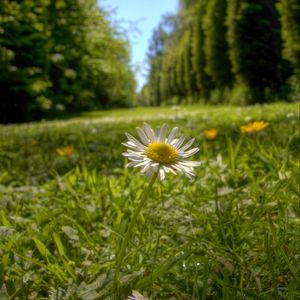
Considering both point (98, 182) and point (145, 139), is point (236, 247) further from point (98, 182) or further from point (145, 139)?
point (98, 182)

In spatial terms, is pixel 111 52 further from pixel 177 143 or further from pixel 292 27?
pixel 177 143

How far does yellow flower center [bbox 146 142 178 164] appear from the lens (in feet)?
3.20

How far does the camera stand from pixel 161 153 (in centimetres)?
98

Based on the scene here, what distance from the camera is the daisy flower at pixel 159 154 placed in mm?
941

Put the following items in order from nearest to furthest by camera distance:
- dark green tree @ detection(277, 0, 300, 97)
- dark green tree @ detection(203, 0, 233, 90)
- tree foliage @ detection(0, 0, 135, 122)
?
dark green tree @ detection(277, 0, 300, 97), tree foliage @ detection(0, 0, 135, 122), dark green tree @ detection(203, 0, 233, 90)

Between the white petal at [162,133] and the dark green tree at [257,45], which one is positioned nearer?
the white petal at [162,133]

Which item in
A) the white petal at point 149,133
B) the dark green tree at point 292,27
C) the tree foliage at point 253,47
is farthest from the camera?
the tree foliage at point 253,47

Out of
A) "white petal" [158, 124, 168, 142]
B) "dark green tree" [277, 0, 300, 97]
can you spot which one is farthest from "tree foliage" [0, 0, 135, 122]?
"white petal" [158, 124, 168, 142]

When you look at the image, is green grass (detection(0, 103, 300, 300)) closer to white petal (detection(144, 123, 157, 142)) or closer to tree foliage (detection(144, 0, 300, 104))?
white petal (detection(144, 123, 157, 142))

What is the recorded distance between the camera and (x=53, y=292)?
118 cm

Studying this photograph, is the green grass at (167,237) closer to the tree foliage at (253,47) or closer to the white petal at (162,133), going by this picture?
the white petal at (162,133)

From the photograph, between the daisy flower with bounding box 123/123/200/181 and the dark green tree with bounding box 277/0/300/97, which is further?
the dark green tree with bounding box 277/0/300/97

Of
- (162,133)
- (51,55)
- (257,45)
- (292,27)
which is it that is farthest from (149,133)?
(51,55)

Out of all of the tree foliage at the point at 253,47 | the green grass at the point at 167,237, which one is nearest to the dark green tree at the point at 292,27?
the tree foliage at the point at 253,47
